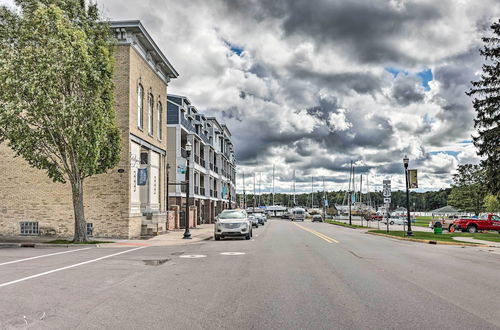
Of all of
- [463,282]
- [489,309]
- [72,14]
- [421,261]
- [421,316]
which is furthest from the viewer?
[72,14]

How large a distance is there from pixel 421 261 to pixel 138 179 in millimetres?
17361

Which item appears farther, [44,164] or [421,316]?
[44,164]

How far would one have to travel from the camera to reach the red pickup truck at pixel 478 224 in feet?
135

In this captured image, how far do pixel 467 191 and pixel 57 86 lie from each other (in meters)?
91.2

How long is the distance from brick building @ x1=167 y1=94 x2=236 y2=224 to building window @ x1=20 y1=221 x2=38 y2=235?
1130cm

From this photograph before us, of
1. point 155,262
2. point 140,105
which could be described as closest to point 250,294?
point 155,262

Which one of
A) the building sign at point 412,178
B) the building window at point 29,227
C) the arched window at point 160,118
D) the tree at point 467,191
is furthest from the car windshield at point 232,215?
the tree at point 467,191

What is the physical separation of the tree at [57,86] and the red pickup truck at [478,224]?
31584 mm

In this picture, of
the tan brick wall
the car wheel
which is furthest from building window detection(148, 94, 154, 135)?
the car wheel

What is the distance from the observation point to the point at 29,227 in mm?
26812

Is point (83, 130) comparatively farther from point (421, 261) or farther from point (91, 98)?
point (421, 261)

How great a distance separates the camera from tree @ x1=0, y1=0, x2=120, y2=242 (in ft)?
66.8

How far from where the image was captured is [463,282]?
1073 centimetres

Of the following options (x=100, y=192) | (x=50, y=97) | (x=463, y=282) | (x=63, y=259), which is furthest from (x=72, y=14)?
(x=463, y=282)
